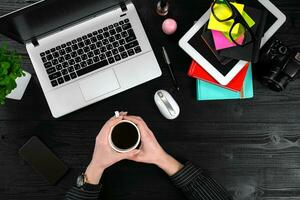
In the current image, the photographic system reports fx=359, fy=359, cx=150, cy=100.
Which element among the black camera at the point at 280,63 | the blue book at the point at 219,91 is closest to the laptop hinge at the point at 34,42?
the blue book at the point at 219,91

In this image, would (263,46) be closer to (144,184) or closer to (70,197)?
(144,184)

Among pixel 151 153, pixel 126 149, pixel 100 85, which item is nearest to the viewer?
pixel 126 149

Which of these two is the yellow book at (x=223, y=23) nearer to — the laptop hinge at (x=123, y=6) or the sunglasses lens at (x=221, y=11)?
the sunglasses lens at (x=221, y=11)

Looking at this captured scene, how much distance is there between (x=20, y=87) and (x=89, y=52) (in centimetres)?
26

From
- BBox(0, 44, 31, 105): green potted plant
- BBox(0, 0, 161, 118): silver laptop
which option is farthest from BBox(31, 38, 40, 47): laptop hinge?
BBox(0, 44, 31, 105): green potted plant

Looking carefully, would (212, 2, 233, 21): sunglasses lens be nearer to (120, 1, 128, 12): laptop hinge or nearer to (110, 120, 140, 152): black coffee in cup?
(120, 1, 128, 12): laptop hinge

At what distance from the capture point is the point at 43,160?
3.89ft

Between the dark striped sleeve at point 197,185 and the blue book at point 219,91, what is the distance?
23 centimetres

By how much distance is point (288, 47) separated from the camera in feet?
3.59

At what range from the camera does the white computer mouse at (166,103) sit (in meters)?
1.15

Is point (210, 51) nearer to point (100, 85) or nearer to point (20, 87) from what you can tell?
point (100, 85)

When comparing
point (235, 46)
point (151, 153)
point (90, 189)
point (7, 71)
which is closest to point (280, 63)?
point (235, 46)

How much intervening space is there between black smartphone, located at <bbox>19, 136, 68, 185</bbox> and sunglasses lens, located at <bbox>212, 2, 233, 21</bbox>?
0.69m

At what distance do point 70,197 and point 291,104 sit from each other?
0.77 m
